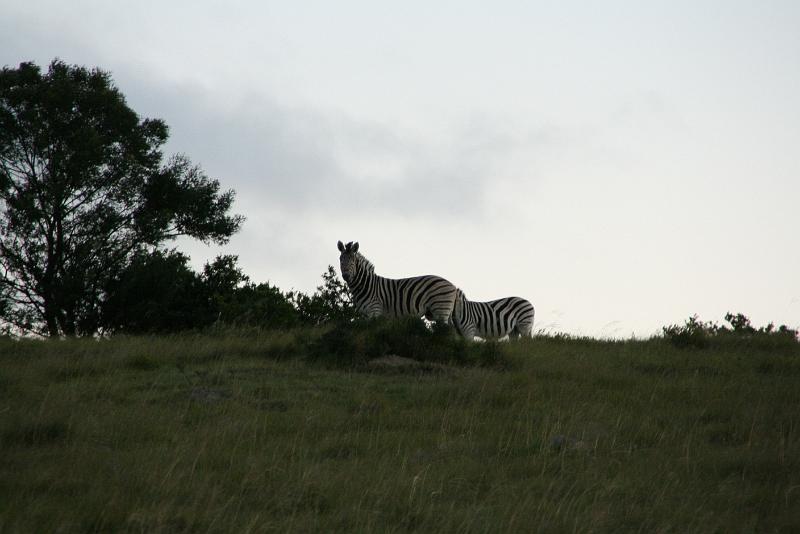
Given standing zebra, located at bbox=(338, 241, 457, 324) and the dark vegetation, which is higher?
standing zebra, located at bbox=(338, 241, 457, 324)

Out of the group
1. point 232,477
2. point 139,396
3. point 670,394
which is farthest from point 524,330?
point 232,477

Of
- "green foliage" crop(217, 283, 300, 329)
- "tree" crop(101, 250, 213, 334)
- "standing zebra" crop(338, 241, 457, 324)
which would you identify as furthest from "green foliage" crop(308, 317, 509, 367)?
"tree" crop(101, 250, 213, 334)

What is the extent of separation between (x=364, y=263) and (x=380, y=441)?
10.4 m

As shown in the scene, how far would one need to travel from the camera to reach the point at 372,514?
310 inches

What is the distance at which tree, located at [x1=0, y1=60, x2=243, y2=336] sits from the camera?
29188mm

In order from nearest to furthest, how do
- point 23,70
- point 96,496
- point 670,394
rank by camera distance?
point 96,496 < point 670,394 < point 23,70

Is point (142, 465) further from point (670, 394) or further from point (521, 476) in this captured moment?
point (670, 394)

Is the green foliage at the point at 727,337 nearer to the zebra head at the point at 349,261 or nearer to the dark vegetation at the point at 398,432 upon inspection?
the dark vegetation at the point at 398,432

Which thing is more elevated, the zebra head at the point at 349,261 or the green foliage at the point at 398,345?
the zebra head at the point at 349,261

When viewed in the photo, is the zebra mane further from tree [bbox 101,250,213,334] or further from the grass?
tree [bbox 101,250,213,334]

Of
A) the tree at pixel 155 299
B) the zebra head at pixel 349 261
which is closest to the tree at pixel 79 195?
the tree at pixel 155 299

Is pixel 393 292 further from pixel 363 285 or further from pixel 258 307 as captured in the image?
pixel 258 307

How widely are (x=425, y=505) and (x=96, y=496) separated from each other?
269 centimetres

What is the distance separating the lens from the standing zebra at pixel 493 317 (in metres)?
21.2
